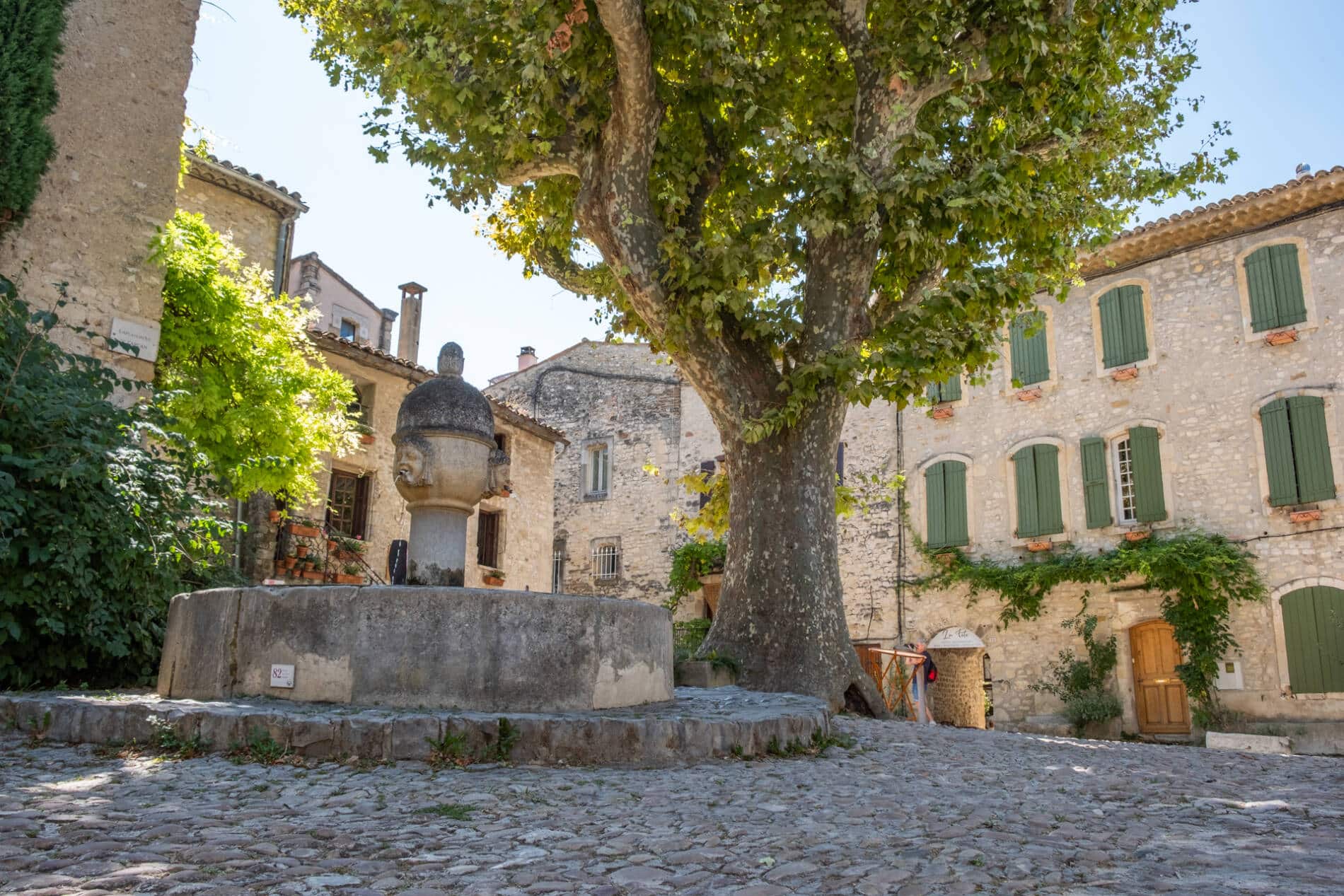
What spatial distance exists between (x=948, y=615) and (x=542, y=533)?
9207 millimetres

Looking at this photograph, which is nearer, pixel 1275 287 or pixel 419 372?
pixel 1275 287

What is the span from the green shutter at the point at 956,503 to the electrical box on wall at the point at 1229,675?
4857mm

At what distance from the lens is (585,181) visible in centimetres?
920

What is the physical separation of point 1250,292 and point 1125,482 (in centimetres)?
361

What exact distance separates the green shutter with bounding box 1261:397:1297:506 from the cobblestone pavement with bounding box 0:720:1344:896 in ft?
36.9

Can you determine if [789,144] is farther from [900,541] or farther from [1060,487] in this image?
[900,541]

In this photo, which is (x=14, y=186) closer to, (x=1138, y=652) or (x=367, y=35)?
(x=367, y=35)

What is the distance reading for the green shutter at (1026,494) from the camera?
1842 cm

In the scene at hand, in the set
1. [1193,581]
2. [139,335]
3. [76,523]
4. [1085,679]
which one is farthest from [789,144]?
[1085,679]

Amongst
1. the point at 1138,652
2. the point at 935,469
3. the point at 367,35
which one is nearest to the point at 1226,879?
the point at 367,35

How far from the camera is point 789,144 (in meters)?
8.80

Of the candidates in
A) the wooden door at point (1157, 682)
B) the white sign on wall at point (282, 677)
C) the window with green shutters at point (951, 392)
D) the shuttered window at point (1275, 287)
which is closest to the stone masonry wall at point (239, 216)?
the white sign on wall at point (282, 677)

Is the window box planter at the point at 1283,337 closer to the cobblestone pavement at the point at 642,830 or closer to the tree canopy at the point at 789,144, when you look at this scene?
the tree canopy at the point at 789,144

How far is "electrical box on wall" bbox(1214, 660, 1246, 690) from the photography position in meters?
15.6
